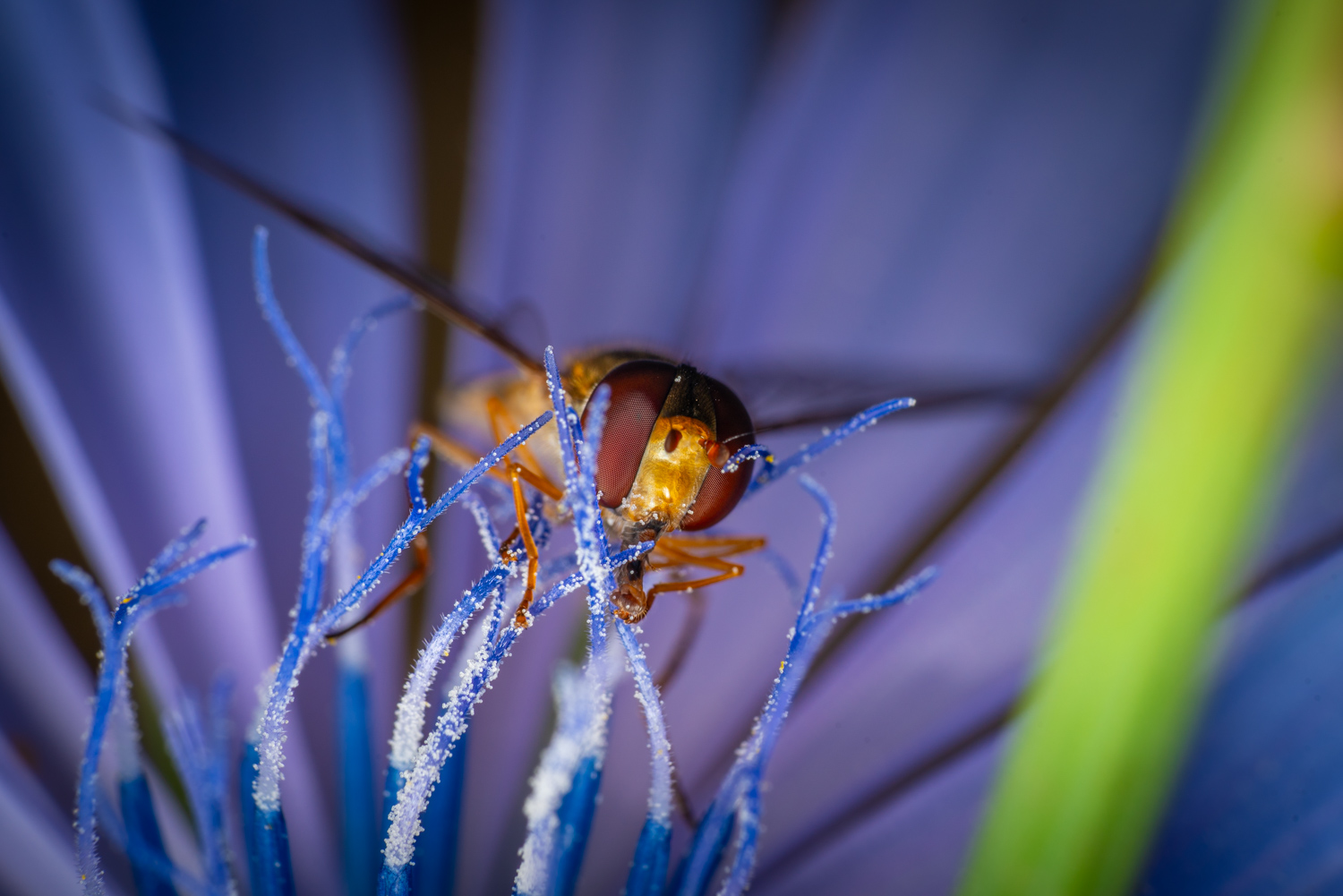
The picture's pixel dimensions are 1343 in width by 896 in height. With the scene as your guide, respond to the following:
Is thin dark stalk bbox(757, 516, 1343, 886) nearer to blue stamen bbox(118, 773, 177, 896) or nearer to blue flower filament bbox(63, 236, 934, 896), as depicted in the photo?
blue flower filament bbox(63, 236, 934, 896)

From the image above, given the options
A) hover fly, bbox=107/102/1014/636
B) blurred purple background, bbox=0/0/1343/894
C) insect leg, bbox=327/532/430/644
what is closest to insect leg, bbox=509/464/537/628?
hover fly, bbox=107/102/1014/636

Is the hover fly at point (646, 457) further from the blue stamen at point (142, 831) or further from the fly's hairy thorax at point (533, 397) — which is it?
the blue stamen at point (142, 831)

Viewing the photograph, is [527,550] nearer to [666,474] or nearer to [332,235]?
[666,474]

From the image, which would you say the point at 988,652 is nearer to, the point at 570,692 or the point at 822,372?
the point at 822,372

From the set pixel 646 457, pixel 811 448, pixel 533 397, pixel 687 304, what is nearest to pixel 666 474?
pixel 646 457

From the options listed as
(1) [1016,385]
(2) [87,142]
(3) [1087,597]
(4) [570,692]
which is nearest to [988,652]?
(3) [1087,597]

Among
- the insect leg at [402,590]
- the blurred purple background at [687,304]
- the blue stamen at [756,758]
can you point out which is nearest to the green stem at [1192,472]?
the blurred purple background at [687,304]

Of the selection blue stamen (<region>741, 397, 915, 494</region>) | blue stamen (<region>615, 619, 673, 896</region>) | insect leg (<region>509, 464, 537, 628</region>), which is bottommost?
blue stamen (<region>615, 619, 673, 896</region>)
